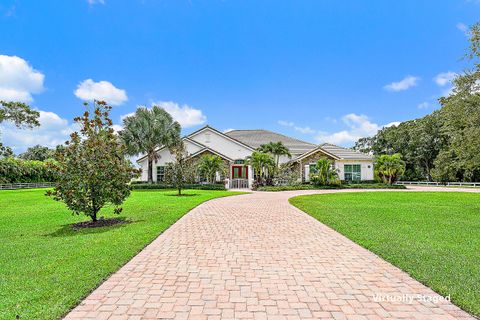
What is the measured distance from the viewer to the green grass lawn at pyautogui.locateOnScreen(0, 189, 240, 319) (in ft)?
12.5

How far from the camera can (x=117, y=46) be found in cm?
1561

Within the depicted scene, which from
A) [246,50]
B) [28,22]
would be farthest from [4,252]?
[246,50]

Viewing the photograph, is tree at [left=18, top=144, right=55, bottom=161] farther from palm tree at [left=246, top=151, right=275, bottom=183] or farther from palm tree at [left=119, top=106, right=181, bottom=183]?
palm tree at [left=246, top=151, right=275, bottom=183]

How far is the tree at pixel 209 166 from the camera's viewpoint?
97.6 ft

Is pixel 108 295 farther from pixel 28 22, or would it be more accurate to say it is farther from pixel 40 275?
pixel 28 22

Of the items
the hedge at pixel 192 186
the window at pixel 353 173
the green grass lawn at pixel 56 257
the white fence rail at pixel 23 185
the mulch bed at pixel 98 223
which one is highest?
the window at pixel 353 173

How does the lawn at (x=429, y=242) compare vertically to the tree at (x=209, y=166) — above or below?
below

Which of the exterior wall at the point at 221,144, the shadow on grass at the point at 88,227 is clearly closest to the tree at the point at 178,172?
the shadow on grass at the point at 88,227

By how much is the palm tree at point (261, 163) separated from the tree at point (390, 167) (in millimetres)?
12891

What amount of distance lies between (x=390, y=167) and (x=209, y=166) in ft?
64.4

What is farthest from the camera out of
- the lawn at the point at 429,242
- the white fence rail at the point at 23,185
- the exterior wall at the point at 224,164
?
the white fence rail at the point at 23,185

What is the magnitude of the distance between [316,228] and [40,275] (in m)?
7.01

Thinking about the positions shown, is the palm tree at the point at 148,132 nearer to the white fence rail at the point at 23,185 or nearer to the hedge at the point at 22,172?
the hedge at the point at 22,172

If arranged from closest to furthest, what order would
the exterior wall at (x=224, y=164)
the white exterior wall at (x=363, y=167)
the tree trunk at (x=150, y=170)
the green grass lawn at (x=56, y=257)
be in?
the green grass lawn at (x=56, y=257), the exterior wall at (x=224, y=164), the tree trunk at (x=150, y=170), the white exterior wall at (x=363, y=167)
